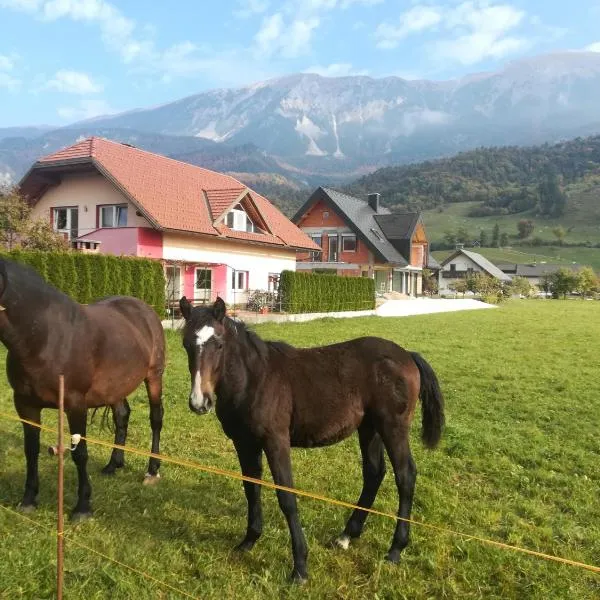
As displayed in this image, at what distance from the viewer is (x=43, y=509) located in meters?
4.47

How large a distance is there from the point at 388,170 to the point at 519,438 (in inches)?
7925

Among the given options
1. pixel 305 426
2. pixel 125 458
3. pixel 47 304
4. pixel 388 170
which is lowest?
pixel 125 458

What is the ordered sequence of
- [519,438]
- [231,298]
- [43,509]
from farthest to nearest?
[231,298], [519,438], [43,509]

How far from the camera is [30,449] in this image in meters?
4.59

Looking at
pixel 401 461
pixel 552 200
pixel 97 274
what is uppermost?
pixel 552 200

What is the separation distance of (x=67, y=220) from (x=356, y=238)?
84.7ft

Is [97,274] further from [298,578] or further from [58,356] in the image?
[298,578]

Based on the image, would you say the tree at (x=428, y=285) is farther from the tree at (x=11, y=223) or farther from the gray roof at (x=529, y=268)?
the gray roof at (x=529, y=268)

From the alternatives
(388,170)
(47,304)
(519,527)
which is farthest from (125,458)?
Answer: (388,170)

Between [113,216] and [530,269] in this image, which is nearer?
[113,216]

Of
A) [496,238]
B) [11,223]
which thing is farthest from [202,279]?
[496,238]

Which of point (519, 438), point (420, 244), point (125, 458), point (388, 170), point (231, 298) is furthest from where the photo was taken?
point (388, 170)

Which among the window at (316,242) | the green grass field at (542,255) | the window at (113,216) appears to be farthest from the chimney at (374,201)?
the green grass field at (542,255)

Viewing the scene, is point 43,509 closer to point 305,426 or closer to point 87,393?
point 87,393
